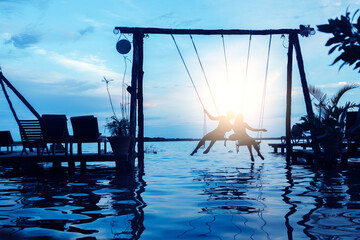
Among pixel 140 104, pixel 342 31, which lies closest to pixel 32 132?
pixel 140 104

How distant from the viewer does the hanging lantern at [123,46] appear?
11359 mm

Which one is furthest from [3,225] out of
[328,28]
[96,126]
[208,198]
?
[96,126]

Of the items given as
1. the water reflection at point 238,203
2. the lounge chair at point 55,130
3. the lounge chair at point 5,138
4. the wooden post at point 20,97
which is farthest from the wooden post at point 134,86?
the lounge chair at point 5,138

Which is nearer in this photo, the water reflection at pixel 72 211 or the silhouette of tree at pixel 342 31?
the silhouette of tree at pixel 342 31

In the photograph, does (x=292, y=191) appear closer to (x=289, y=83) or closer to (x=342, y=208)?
(x=342, y=208)

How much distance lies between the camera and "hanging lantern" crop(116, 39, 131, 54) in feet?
37.3

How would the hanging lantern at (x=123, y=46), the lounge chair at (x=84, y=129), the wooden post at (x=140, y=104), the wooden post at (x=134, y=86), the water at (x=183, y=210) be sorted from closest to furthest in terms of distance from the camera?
the water at (x=183, y=210), the lounge chair at (x=84, y=129), the wooden post at (x=134, y=86), the hanging lantern at (x=123, y=46), the wooden post at (x=140, y=104)

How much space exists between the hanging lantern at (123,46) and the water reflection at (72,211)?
15.8 ft

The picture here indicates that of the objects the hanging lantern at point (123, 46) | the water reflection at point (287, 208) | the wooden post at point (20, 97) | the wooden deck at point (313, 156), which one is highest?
the hanging lantern at point (123, 46)

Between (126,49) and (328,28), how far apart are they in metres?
9.17

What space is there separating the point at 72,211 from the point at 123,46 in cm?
711

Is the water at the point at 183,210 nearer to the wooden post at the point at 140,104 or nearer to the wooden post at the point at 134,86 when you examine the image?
the wooden post at the point at 134,86

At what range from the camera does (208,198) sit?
606 cm

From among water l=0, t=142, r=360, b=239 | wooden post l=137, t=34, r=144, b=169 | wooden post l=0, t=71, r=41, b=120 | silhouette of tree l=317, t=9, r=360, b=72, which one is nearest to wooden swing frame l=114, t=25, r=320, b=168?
wooden post l=137, t=34, r=144, b=169
